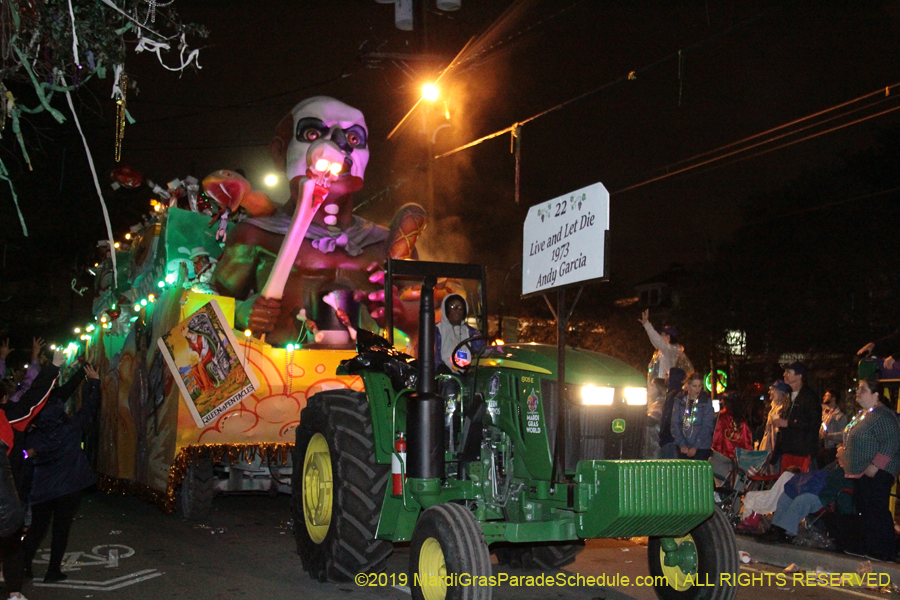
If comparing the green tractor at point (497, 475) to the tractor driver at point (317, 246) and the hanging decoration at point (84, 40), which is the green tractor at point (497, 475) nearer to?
the hanging decoration at point (84, 40)

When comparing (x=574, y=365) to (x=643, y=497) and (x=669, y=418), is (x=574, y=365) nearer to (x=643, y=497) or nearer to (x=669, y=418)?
(x=643, y=497)

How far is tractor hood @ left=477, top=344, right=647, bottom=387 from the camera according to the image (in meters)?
5.61

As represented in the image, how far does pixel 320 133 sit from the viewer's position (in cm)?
1230

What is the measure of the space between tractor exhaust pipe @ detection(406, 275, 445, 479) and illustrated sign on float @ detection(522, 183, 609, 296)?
72 centimetres

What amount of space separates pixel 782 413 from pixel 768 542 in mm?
1603

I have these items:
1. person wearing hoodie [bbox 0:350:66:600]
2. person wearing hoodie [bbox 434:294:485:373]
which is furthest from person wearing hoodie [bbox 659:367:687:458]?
person wearing hoodie [bbox 0:350:66:600]

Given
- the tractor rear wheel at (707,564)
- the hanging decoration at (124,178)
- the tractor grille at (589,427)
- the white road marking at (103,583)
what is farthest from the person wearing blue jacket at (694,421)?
the hanging decoration at (124,178)

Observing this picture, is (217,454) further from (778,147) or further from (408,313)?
(778,147)

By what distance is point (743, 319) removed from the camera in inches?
1177

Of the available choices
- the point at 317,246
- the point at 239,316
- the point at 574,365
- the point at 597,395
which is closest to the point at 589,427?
the point at 597,395

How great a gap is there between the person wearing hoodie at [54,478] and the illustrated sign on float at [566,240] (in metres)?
4.21

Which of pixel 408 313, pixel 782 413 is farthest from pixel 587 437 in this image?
pixel 408 313

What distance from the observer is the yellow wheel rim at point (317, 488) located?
7.06 m

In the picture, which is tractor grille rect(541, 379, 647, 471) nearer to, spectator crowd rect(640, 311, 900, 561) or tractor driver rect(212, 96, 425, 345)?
spectator crowd rect(640, 311, 900, 561)
